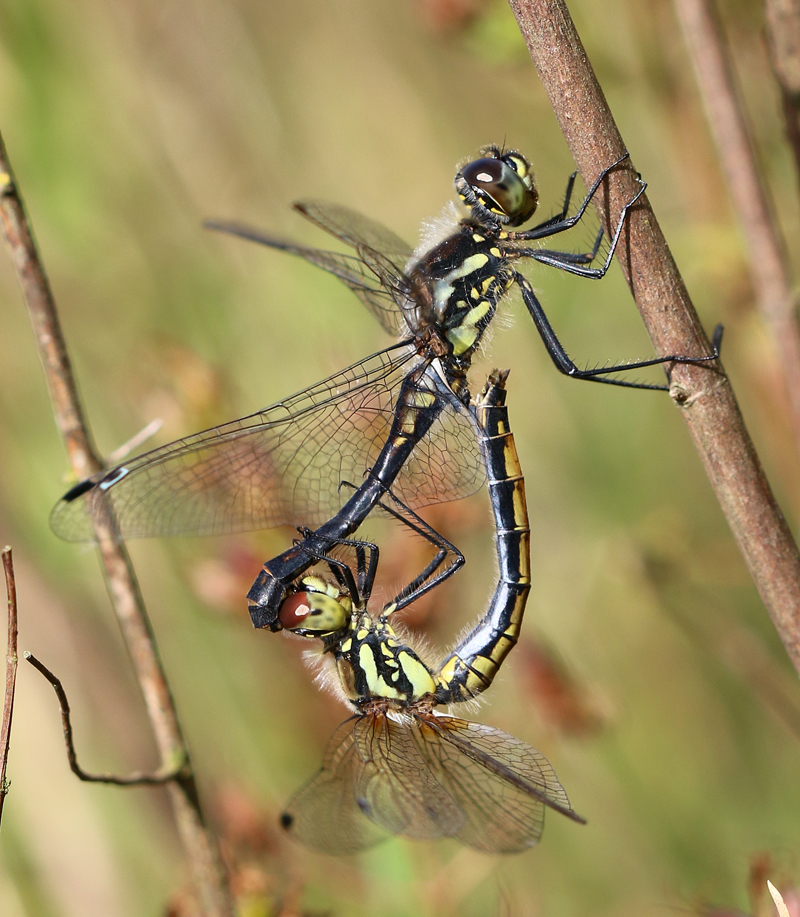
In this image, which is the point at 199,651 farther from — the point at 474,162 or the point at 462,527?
the point at 474,162

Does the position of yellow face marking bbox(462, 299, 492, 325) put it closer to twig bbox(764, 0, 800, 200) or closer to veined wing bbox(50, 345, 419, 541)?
veined wing bbox(50, 345, 419, 541)

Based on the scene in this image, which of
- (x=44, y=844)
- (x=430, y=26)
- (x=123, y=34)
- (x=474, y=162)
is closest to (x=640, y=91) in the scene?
(x=430, y=26)

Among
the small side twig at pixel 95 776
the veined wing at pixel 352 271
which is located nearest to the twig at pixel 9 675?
the small side twig at pixel 95 776

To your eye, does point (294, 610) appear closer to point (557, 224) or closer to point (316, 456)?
point (316, 456)

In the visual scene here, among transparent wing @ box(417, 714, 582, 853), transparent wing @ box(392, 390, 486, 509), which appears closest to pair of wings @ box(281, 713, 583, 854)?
transparent wing @ box(417, 714, 582, 853)

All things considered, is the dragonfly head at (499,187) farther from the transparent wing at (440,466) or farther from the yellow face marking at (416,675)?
the yellow face marking at (416,675)

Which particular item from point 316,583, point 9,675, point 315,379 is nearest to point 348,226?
point 316,583

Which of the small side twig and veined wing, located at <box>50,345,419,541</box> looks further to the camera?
veined wing, located at <box>50,345,419,541</box>
